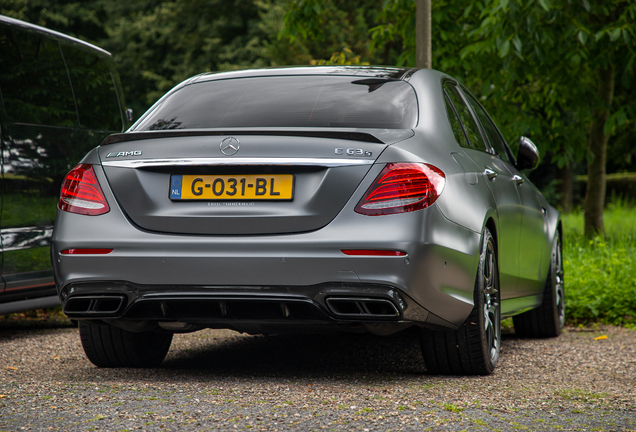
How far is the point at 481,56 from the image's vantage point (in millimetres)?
10086

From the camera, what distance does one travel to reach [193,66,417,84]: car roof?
4478 mm

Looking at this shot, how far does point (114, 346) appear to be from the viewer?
14.5ft

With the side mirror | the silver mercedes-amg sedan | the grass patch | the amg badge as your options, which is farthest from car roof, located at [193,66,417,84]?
the grass patch

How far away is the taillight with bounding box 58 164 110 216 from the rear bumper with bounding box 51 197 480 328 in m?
0.05

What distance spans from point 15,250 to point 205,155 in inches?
101

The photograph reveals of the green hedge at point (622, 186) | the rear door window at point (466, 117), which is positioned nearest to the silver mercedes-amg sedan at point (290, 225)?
the rear door window at point (466, 117)

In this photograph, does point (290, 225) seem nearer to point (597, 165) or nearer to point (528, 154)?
point (528, 154)

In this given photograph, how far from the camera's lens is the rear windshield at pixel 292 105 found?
4023 mm

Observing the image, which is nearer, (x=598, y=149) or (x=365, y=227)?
(x=365, y=227)

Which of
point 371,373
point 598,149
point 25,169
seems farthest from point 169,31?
point 371,373

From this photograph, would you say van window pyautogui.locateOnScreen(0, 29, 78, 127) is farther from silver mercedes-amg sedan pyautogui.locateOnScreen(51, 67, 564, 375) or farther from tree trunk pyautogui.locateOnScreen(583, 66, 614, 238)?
tree trunk pyautogui.locateOnScreen(583, 66, 614, 238)

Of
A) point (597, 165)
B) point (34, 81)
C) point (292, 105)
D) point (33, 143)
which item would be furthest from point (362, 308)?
point (597, 165)

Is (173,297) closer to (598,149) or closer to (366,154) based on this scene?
(366,154)

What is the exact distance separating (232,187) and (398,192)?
28.8 inches
